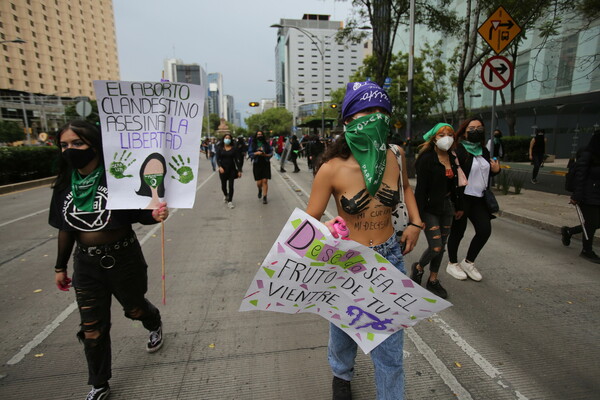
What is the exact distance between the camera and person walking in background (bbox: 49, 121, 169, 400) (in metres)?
2.22

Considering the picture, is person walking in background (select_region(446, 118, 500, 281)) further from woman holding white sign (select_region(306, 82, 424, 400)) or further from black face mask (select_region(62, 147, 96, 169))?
black face mask (select_region(62, 147, 96, 169))

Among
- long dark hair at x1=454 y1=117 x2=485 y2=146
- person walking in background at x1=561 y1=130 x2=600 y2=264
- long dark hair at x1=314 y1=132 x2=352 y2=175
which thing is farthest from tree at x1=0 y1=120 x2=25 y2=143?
person walking in background at x1=561 y1=130 x2=600 y2=264

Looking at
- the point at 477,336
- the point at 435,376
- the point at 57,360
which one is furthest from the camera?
the point at 477,336

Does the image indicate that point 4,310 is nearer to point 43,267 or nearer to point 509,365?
point 43,267

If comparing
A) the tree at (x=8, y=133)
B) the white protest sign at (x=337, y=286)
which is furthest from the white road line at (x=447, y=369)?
the tree at (x=8, y=133)

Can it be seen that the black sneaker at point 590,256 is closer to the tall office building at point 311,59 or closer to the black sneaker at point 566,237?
the black sneaker at point 566,237

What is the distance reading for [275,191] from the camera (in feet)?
39.6

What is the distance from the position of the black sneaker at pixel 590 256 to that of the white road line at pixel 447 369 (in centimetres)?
309

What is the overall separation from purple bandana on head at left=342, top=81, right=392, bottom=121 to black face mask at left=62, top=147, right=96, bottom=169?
1.64 meters

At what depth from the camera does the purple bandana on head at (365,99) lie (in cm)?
192

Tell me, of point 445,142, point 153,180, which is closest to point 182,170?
point 153,180

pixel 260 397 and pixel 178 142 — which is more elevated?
pixel 178 142

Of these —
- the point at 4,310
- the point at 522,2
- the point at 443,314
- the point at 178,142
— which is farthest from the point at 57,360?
the point at 522,2

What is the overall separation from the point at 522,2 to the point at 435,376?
12297 mm
